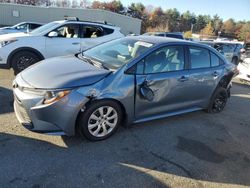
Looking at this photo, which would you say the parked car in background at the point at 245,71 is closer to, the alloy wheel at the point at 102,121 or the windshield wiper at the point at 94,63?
the windshield wiper at the point at 94,63

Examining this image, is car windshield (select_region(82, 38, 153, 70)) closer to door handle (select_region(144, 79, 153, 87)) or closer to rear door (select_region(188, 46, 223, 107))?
door handle (select_region(144, 79, 153, 87))

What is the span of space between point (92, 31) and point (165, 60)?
14.4 ft

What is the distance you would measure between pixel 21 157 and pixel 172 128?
261 centimetres

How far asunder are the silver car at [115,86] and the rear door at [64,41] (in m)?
2.85

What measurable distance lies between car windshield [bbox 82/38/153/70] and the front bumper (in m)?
0.92

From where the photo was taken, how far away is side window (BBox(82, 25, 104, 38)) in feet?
26.5

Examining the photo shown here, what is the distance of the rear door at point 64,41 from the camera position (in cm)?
744

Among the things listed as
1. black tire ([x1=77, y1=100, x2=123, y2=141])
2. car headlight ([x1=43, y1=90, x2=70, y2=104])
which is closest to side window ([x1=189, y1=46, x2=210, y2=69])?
black tire ([x1=77, y1=100, x2=123, y2=141])

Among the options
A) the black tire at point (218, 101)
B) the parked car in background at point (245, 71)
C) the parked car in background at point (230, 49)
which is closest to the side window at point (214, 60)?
the black tire at point (218, 101)

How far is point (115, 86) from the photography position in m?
3.83

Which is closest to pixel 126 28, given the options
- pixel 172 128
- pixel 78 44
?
pixel 78 44

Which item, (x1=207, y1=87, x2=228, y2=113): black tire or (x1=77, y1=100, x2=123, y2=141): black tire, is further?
(x1=207, y1=87, x2=228, y2=113): black tire

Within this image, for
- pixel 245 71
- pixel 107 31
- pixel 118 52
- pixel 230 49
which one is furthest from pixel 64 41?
pixel 230 49

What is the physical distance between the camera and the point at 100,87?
369 centimetres
